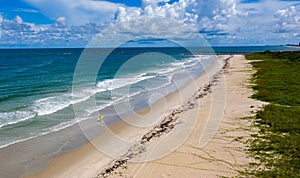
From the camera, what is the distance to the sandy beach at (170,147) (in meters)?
11.6

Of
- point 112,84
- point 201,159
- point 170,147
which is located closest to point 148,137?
point 170,147

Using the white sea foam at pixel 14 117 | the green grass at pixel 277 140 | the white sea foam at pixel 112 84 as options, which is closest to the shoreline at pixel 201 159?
the green grass at pixel 277 140

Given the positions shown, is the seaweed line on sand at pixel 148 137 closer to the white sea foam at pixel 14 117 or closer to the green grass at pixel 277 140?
the green grass at pixel 277 140

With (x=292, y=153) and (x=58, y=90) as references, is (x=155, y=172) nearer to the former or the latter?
(x=292, y=153)

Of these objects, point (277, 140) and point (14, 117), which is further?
point (14, 117)

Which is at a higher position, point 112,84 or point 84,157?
point 112,84

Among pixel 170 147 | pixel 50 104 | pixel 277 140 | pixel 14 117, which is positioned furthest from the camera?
pixel 50 104

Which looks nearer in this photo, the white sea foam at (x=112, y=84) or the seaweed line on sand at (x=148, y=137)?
the seaweed line on sand at (x=148, y=137)

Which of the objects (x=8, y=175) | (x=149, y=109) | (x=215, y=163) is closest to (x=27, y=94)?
(x=149, y=109)

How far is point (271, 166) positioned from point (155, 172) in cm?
442

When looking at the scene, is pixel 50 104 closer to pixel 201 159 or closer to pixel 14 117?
pixel 14 117

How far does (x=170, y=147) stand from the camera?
13.9 meters

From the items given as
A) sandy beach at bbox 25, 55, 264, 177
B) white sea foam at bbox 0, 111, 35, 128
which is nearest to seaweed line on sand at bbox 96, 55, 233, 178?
sandy beach at bbox 25, 55, 264, 177

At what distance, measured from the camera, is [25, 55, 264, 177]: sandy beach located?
38.2 ft
